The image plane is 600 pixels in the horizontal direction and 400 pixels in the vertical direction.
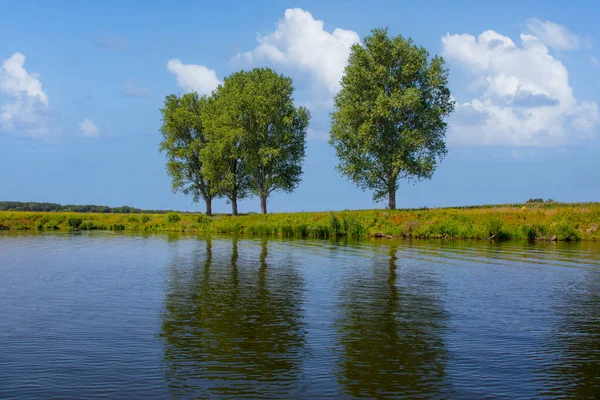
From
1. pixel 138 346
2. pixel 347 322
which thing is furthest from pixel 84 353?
pixel 347 322

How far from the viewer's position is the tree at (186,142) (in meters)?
78.0

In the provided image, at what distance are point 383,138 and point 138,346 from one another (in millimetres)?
50284

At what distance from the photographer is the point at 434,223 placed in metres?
50.6

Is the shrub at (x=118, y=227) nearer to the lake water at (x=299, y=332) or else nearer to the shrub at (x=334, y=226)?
the shrub at (x=334, y=226)

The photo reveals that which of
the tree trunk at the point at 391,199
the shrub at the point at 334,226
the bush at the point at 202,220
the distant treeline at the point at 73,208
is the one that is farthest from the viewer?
the distant treeline at the point at 73,208

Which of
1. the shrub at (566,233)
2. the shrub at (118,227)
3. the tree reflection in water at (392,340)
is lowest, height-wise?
the tree reflection in water at (392,340)

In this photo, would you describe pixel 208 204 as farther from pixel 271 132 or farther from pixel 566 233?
pixel 566 233

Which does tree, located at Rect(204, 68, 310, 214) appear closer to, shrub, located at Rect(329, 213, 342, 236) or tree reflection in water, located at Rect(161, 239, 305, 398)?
shrub, located at Rect(329, 213, 342, 236)

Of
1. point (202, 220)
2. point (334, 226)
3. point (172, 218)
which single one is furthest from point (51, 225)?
point (334, 226)

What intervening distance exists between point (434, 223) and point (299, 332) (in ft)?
129

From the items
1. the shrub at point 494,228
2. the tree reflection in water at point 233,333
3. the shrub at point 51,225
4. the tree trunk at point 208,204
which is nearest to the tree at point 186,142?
the tree trunk at point 208,204

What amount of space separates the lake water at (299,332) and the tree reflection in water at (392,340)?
0.05 metres

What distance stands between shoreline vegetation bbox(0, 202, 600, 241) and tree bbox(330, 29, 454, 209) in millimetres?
5767

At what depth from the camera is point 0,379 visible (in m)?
9.81
